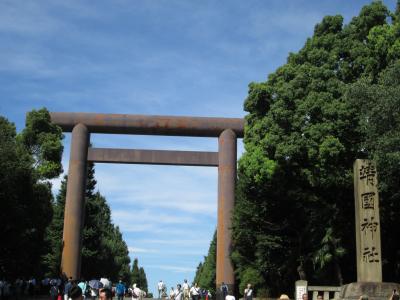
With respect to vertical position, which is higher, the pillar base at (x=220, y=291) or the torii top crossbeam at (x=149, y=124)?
the torii top crossbeam at (x=149, y=124)

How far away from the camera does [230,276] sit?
27016 mm

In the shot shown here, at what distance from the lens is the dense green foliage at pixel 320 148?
17.9 meters

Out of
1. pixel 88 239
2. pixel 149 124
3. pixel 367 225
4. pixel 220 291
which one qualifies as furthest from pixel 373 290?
pixel 88 239

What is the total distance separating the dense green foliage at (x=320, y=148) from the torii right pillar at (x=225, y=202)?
13.4 feet

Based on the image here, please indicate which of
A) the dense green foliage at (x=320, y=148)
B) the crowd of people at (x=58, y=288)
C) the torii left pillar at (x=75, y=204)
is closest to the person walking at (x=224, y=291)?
the dense green foliage at (x=320, y=148)

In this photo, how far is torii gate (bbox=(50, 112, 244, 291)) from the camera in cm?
2694

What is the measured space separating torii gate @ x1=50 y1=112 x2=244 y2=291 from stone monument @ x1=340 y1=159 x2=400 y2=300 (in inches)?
542

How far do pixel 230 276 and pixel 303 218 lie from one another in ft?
23.6

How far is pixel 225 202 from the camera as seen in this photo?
27.3m

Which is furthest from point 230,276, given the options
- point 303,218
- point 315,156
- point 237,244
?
point 315,156

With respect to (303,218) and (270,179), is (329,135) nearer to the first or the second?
(270,179)

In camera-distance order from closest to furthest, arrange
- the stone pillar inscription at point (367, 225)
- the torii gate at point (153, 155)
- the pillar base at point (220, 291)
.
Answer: the stone pillar inscription at point (367, 225), the pillar base at point (220, 291), the torii gate at point (153, 155)

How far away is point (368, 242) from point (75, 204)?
17111mm

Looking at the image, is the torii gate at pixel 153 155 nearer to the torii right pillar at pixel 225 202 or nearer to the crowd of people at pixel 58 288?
the torii right pillar at pixel 225 202
